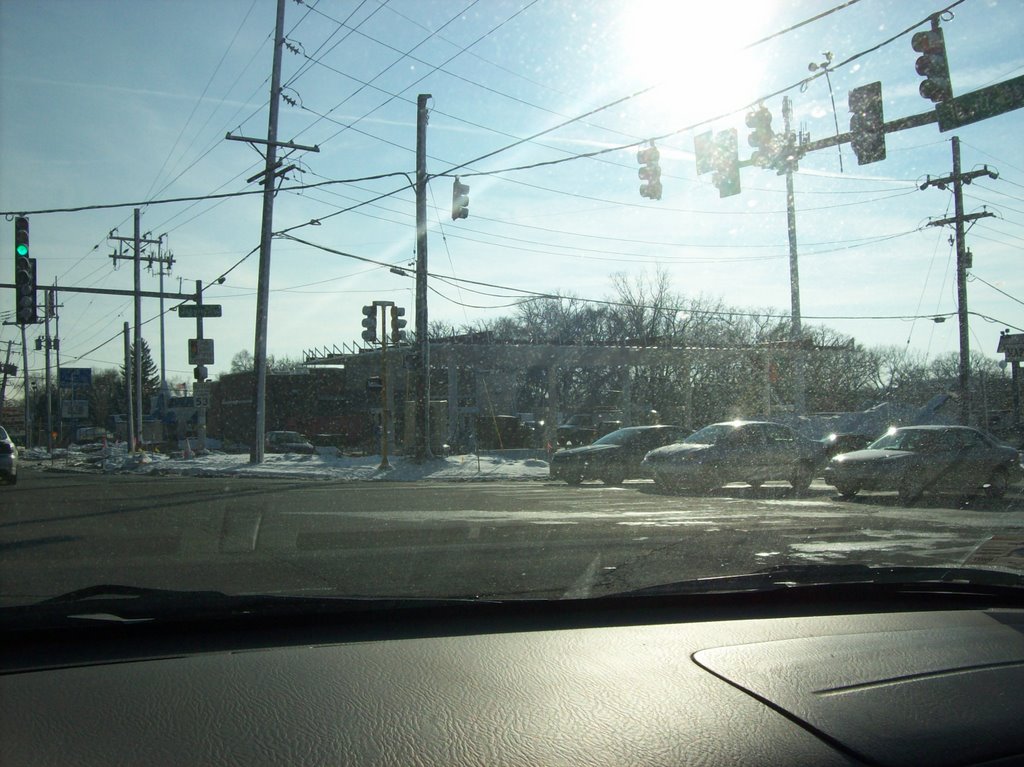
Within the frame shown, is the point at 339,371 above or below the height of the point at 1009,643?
above

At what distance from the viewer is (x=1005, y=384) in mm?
58719

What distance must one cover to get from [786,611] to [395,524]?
6.45 metres

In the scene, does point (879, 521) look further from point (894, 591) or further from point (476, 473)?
point (476, 473)

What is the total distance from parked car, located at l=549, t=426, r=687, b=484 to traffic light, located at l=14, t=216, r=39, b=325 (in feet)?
41.5

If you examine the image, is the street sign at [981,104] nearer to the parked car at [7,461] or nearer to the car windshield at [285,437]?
the parked car at [7,461]

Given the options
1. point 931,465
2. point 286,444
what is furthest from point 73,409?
point 931,465

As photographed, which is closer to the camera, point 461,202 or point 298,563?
point 298,563

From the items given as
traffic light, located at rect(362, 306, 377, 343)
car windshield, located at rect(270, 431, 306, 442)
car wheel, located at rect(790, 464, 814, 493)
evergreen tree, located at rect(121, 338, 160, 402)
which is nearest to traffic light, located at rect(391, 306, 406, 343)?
traffic light, located at rect(362, 306, 377, 343)

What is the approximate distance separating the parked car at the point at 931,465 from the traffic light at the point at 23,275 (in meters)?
17.5

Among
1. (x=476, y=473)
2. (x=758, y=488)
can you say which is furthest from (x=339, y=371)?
(x=758, y=488)

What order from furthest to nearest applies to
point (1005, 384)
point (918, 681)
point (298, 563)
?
1. point (1005, 384)
2. point (298, 563)
3. point (918, 681)

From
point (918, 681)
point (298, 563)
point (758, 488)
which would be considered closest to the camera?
point (918, 681)

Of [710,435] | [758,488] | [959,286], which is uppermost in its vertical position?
[959,286]

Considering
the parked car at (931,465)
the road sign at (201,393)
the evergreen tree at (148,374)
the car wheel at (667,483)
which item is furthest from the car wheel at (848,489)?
the evergreen tree at (148,374)
